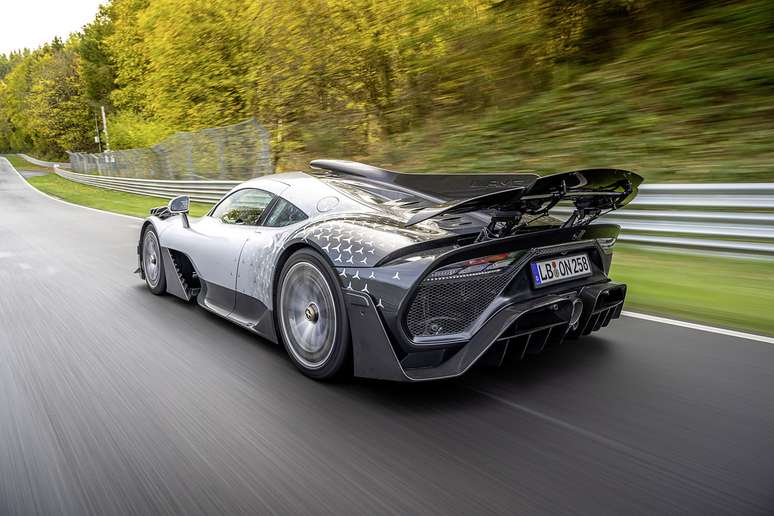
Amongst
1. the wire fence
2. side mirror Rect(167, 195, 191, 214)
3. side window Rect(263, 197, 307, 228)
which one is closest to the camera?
side window Rect(263, 197, 307, 228)

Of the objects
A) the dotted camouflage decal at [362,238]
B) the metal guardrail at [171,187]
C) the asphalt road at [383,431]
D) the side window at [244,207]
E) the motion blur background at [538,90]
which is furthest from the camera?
the metal guardrail at [171,187]

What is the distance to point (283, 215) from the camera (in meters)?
3.51

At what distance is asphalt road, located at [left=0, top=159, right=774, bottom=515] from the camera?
2035 millimetres

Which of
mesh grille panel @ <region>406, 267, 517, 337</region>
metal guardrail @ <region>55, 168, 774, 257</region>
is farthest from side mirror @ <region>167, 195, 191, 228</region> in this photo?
metal guardrail @ <region>55, 168, 774, 257</region>

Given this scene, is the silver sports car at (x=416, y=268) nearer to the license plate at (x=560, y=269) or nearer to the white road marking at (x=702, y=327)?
the license plate at (x=560, y=269)

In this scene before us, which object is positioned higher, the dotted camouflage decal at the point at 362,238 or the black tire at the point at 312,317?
the dotted camouflage decal at the point at 362,238

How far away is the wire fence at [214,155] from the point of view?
15.0 metres

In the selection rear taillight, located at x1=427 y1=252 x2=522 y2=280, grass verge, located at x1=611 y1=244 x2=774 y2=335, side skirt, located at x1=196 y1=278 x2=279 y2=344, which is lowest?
grass verge, located at x1=611 y1=244 x2=774 y2=335

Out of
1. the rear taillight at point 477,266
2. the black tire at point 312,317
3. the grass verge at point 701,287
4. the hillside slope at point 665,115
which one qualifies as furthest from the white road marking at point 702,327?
the hillside slope at point 665,115

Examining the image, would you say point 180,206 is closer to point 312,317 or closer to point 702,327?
point 312,317

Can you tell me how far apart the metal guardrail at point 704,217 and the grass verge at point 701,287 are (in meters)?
0.14

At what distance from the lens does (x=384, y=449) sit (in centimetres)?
238

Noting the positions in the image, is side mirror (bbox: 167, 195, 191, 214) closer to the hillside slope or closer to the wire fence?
the hillside slope

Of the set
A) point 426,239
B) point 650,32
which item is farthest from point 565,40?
point 426,239
